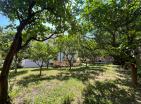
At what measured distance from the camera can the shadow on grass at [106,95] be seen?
14938 millimetres

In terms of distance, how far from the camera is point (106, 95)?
16250 millimetres

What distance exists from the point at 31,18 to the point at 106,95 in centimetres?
726

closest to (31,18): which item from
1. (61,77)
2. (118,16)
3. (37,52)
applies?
(118,16)

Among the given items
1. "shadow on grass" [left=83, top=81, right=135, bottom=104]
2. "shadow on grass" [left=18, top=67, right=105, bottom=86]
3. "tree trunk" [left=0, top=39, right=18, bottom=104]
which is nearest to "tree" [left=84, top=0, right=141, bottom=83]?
"shadow on grass" [left=83, top=81, right=135, bottom=104]

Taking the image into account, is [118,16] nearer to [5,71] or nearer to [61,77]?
[5,71]

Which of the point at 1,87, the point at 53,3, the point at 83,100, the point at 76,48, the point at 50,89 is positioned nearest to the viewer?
the point at 53,3

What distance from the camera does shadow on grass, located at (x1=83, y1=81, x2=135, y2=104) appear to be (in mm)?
14938

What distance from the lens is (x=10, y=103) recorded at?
47.7 ft

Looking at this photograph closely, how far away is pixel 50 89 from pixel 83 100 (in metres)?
3.41

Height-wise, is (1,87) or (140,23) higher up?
(140,23)

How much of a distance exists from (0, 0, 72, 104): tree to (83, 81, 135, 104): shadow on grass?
4829mm

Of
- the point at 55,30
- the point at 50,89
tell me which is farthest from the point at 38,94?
the point at 55,30

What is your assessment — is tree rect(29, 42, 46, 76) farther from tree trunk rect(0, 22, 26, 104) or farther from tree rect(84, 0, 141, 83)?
tree trunk rect(0, 22, 26, 104)

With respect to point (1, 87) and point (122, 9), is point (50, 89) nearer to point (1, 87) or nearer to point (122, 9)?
point (1, 87)
